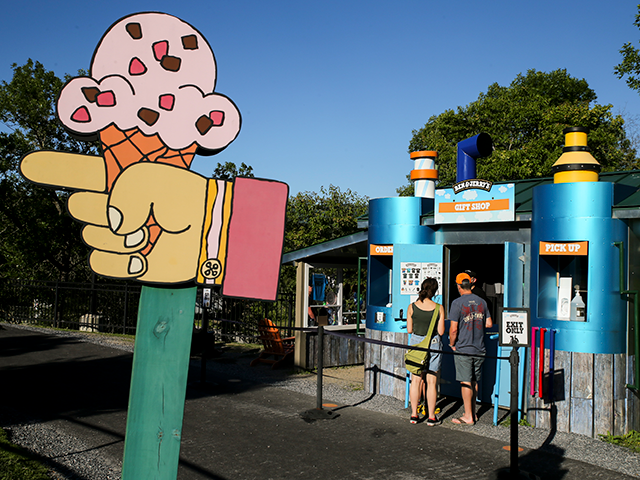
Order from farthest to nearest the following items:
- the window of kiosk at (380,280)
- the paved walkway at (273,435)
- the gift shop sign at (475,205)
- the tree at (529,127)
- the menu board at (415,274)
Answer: the tree at (529,127), the window of kiosk at (380,280), the menu board at (415,274), the gift shop sign at (475,205), the paved walkway at (273,435)

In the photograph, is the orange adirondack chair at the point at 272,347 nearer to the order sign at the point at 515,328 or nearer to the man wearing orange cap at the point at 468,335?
the man wearing orange cap at the point at 468,335

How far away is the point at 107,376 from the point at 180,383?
7.37m

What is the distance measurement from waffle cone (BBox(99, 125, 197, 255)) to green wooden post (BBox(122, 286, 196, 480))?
33 cm

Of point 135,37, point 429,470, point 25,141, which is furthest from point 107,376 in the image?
point 25,141

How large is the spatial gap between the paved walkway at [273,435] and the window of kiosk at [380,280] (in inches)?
61.0

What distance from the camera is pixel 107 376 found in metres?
9.76

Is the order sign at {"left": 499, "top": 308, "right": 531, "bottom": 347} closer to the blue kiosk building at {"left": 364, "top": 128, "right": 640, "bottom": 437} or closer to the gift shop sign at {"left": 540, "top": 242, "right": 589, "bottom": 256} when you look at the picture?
the blue kiosk building at {"left": 364, "top": 128, "right": 640, "bottom": 437}

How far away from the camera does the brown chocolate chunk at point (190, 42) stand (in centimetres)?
314

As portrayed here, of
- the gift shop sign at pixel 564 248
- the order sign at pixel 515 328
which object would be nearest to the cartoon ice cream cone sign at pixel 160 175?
the order sign at pixel 515 328

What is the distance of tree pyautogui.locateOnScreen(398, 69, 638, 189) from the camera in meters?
21.9

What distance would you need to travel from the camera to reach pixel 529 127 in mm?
24156

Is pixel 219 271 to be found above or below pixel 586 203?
below

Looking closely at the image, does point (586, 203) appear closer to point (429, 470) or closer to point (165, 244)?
point (429, 470)

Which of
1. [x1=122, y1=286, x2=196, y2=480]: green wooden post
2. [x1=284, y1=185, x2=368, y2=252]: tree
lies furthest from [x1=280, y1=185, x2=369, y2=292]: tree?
[x1=122, y1=286, x2=196, y2=480]: green wooden post
